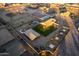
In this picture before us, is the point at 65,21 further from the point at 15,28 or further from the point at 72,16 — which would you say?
the point at 15,28

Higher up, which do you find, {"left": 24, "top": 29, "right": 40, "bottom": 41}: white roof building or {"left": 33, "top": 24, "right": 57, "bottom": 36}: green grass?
{"left": 33, "top": 24, "right": 57, "bottom": 36}: green grass

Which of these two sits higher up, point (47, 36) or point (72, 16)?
point (72, 16)

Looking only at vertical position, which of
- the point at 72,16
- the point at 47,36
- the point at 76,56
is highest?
the point at 72,16

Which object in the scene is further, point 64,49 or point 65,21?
point 65,21

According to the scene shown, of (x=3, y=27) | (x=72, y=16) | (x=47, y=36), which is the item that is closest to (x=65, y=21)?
(x=72, y=16)

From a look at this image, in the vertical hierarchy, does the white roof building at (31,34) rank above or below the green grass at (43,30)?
below

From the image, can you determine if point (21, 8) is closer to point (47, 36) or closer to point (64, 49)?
point (47, 36)

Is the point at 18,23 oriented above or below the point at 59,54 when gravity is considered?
above

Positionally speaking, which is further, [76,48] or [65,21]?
[65,21]

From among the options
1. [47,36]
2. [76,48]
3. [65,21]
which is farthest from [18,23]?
[76,48]
